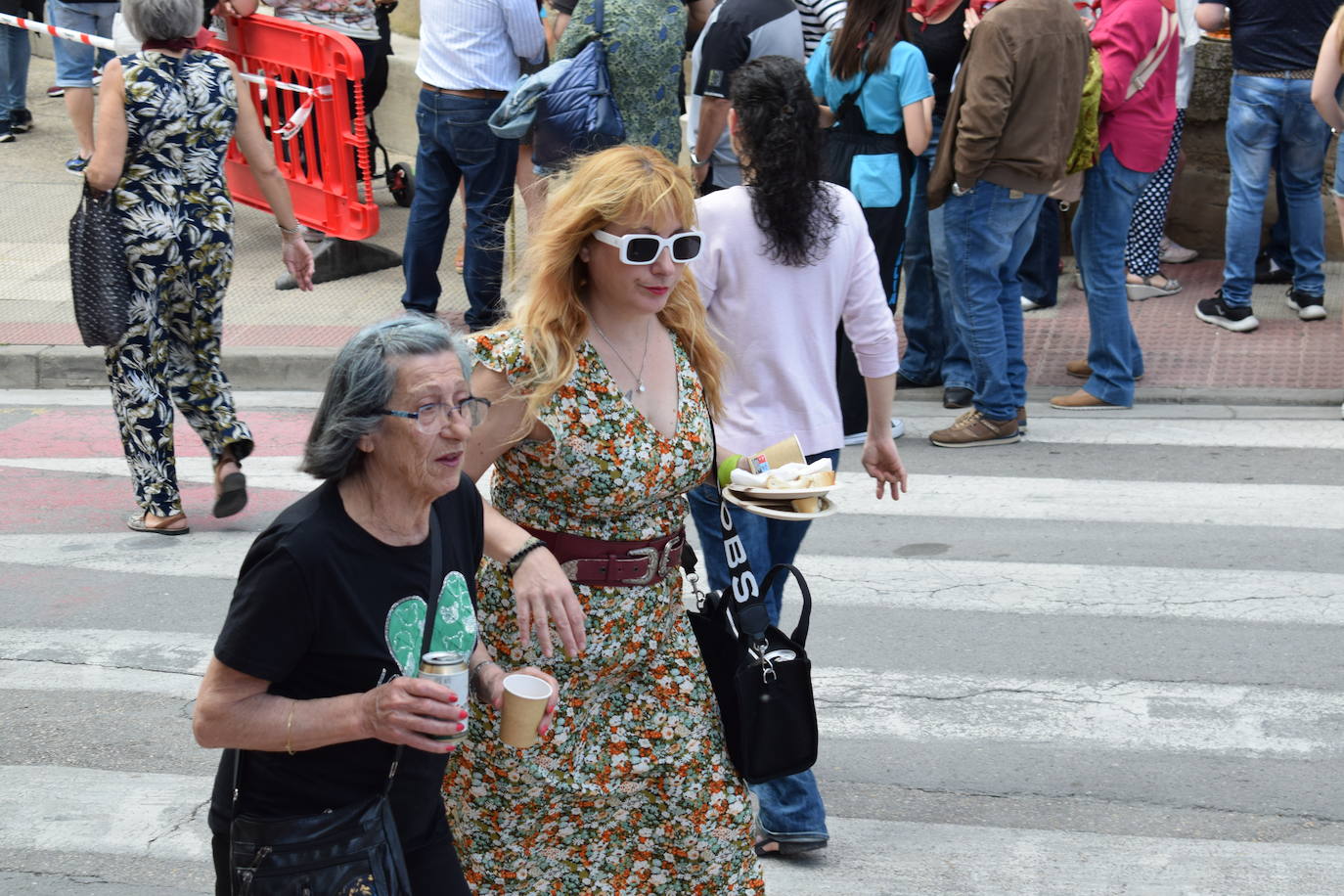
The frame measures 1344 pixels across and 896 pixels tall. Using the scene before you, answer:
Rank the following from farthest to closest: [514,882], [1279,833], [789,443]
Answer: [1279,833] → [789,443] → [514,882]

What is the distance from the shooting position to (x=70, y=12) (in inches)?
444

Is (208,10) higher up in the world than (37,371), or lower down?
higher up

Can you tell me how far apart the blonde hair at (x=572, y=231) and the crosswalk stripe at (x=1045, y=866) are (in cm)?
165

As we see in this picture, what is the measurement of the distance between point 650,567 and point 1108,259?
5.15 m

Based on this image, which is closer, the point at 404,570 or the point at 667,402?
the point at 404,570

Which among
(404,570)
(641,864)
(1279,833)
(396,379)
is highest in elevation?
(396,379)

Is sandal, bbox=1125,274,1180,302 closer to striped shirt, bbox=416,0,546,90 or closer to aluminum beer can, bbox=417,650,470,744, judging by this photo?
striped shirt, bbox=416,0,546,90

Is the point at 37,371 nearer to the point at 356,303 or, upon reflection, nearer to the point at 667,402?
the point at 356,303

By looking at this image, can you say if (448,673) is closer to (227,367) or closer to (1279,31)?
(227,367)

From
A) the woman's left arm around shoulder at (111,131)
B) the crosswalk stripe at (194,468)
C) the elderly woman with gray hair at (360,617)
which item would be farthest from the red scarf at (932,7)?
the elderly woman with gray hair at (360,617)

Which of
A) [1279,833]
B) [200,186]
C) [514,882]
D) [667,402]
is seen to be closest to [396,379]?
[667,402]

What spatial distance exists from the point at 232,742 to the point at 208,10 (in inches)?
361

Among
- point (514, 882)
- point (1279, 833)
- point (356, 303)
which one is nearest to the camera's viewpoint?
point (514, 882)

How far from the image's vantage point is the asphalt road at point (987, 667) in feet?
14.1
